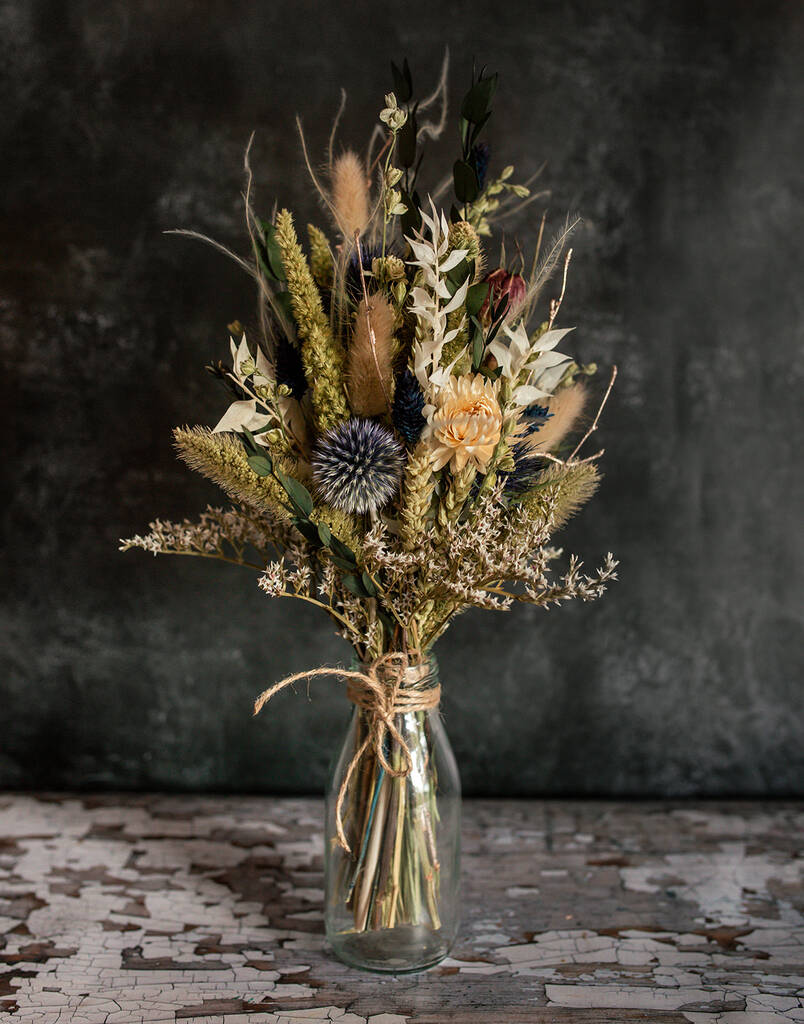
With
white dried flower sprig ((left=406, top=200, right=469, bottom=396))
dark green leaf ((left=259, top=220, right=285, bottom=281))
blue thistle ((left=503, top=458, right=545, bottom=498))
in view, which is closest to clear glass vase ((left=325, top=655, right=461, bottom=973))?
blue thistle ((left=503, top=458, right=545, bottom=498))

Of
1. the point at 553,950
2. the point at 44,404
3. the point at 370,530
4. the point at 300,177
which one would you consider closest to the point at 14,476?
the point at 44,404

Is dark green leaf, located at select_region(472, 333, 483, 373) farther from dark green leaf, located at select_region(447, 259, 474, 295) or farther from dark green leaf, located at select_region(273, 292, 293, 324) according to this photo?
dark green leaf, located at select_region(273, 292, 293, 324)

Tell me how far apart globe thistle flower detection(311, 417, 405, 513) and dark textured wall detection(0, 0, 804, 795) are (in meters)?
0.60

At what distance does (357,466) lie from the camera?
84cm

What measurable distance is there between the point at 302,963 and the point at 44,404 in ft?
3.10

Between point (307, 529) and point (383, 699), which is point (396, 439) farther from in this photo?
point (383, 699)

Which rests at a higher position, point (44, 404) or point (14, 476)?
point (44, 404)

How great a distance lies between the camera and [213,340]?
54.9 inches

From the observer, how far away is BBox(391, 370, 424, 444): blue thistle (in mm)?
854

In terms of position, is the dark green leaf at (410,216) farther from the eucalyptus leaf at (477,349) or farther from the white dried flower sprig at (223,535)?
the white dried flower sprig at (223,535)

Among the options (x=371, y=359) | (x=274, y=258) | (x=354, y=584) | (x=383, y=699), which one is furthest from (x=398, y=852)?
(x=274, y=258)

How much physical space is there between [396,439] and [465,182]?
272 mm

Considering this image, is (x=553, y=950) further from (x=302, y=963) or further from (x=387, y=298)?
(x=387, y=298)

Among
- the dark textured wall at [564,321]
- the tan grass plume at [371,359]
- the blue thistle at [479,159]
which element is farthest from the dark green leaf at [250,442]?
the dark textured wall at [564,321]
